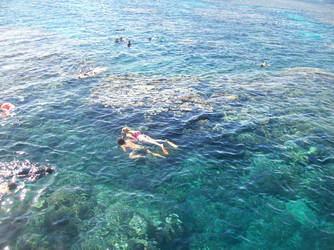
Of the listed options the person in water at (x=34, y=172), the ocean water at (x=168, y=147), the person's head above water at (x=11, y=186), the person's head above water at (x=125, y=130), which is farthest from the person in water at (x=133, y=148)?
the person's head above water at (x=11, y=186)

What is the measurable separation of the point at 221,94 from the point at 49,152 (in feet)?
62.7

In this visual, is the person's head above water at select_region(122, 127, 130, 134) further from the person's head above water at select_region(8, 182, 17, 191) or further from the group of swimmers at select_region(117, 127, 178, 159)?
the person's head above water at select_region(8, 182, 17, 191)

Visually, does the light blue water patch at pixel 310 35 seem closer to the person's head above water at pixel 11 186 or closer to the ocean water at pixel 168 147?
the ocean water at pixel 168 147

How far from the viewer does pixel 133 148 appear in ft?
59.2

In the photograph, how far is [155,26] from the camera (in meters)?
56.4

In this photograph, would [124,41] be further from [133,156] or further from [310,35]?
[310,35]

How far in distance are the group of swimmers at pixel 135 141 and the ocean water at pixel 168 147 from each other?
54 centimetres

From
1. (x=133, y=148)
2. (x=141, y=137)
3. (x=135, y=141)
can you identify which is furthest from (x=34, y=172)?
(x=141, y=137)

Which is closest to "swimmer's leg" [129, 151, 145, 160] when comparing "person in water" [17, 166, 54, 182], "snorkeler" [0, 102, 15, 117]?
"person in water" [17, 166, 54, 182]

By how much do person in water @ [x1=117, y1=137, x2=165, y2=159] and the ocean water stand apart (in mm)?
475

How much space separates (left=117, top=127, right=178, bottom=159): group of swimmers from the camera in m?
17.7

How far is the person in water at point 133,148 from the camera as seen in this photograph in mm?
17562

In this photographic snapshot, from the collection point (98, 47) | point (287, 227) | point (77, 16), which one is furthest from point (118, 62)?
point (77, 16)

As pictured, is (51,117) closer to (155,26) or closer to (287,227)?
(287,227)
